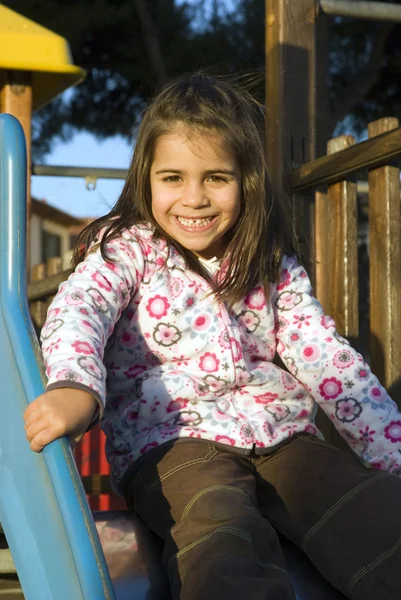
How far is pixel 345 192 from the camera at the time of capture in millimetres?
2711

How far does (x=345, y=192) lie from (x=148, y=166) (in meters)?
0.84

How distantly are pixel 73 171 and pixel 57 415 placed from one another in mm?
2935

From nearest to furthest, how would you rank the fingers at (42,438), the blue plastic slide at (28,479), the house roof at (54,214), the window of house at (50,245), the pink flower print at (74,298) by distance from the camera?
the blue plastic slide at (28,479) → the fingers at (42,438) → the pink flower print at (74,298) → the house roof at (54,214) → the window of house at (50,245)

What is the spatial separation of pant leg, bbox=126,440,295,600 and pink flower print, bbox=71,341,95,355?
31 centimetres

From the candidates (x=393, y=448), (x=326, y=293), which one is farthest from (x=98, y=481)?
(x=393, y=448)

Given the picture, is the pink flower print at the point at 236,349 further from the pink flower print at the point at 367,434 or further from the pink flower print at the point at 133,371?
the pink flower print at the point at 367,434

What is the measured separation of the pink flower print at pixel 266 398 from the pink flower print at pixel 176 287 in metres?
0.29

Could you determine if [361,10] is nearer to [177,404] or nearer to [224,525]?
[177,404]

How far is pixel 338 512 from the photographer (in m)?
1.79

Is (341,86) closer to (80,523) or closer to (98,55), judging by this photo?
(98,55)

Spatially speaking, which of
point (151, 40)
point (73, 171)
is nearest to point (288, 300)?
point (73, 171)

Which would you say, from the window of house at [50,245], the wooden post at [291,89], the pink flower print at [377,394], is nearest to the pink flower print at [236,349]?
the pink flower print at [377,394]

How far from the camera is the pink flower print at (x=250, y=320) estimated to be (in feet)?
6.93

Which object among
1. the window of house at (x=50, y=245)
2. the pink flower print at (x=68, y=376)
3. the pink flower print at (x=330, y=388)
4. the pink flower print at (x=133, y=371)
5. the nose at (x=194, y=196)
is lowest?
the window of house at (x=50, y=245)
